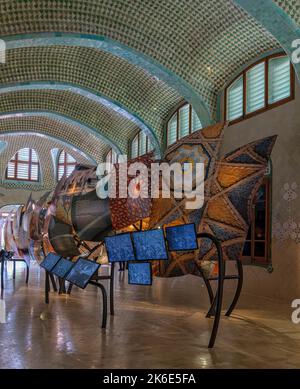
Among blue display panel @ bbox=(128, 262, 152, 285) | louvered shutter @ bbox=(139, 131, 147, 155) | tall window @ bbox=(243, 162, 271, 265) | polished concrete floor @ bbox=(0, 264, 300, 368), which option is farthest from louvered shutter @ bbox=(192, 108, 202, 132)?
blue display panel @ bbox=(128, 262, 152, 285)

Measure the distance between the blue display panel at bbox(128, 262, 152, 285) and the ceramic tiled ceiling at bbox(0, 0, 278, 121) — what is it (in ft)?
18.9

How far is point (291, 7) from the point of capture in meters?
7.50

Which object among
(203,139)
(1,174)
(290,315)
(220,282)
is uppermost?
(1,174)

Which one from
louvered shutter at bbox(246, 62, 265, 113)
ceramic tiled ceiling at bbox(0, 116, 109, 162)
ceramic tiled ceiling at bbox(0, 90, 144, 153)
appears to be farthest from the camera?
ceramic tiled ceiling at bbox(0, 116, 109, 162)

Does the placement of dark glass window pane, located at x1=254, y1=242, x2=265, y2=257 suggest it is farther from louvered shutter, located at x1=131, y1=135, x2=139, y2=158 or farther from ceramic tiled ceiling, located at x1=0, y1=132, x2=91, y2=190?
ceramic tiled ceiling, located at x1=0, y1=132, x2=91, y2=190

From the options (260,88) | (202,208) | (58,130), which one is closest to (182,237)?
(202,208)

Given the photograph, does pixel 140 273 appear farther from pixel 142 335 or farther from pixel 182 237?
pixel 182 237

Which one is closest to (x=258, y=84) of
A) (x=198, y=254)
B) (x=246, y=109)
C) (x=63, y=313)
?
(x=246, y=109)

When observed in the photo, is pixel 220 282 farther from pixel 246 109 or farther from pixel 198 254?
pixel 246 109

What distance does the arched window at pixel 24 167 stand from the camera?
24.3m

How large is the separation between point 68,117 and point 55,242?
9.73 meters

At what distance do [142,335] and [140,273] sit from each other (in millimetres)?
753

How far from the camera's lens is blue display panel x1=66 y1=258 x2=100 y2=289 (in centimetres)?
599
